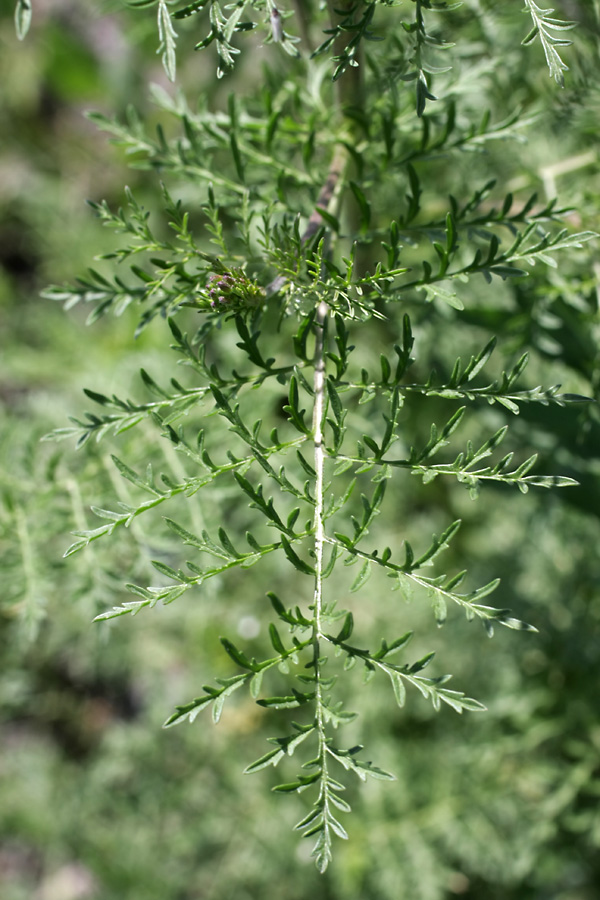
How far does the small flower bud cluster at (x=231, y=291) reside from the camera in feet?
1.99

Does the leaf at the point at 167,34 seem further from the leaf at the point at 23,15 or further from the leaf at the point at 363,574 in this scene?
the leaf at the point at 363,574

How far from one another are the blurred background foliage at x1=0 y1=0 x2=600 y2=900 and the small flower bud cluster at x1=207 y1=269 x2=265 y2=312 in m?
0.42

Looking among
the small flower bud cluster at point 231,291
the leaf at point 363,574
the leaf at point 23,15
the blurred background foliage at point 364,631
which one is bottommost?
the blurred background foliage at point 364,631

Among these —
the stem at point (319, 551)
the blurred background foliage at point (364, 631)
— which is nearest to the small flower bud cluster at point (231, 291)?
the stem at point (319, 551)

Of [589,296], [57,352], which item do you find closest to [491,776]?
[589,296]

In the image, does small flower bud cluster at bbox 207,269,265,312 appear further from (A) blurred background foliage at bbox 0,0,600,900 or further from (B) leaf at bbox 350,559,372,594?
(A) blurred background foliage at bbox 0,0,600,900

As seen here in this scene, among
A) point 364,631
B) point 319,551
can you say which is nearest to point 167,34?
point 319,551

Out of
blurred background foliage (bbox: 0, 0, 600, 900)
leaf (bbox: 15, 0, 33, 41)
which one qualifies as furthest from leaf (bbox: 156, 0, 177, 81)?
blurred background foliage (bbox: 0, 0, 600, 900)

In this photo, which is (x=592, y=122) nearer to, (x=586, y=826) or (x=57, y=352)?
(x=586, y=826)

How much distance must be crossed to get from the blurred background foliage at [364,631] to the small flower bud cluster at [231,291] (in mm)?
→ 419

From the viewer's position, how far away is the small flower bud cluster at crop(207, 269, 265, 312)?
608 mm

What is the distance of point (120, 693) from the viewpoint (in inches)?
92.9

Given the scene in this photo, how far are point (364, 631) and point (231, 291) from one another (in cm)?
124

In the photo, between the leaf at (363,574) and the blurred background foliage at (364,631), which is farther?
the blurred background foliage at (364,631)
